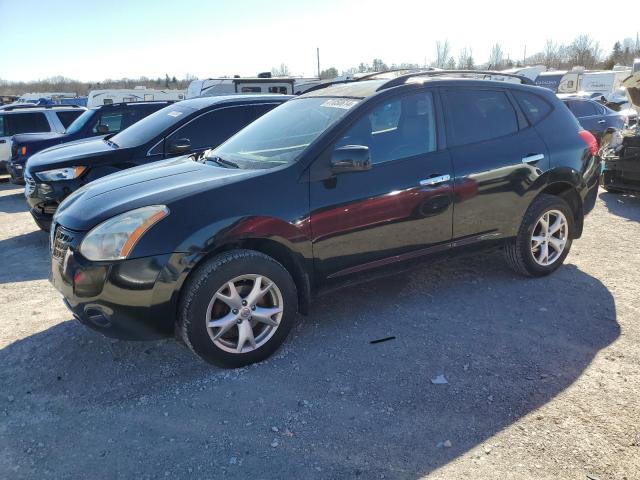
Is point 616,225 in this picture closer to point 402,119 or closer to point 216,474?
point 402,119

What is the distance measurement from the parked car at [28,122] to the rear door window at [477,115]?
11.1 metres

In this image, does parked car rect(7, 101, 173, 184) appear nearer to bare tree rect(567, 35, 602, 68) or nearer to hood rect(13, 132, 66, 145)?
hood rect(13, 132, 66, 145)

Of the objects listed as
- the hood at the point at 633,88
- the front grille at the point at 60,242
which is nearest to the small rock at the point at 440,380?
the front grille at the point at 60,242

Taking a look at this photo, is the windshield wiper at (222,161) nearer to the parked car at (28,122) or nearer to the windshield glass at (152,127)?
the windshield glass at (152,127)

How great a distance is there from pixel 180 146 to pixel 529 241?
150 inches

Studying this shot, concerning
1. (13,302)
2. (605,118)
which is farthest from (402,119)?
(605,118)

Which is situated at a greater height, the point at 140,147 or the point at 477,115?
the point at 477,115

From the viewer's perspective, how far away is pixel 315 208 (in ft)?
11.1

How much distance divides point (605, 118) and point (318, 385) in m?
11.6

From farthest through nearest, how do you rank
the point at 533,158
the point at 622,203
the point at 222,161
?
the point at 622,203 < the point at 533,158 < the point at 222,161

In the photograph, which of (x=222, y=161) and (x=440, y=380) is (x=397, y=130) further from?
(x=440, y=380)

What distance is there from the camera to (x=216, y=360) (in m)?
3.18

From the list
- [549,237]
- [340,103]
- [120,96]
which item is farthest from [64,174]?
[120,96]

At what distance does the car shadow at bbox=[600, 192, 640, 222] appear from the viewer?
283 inches
